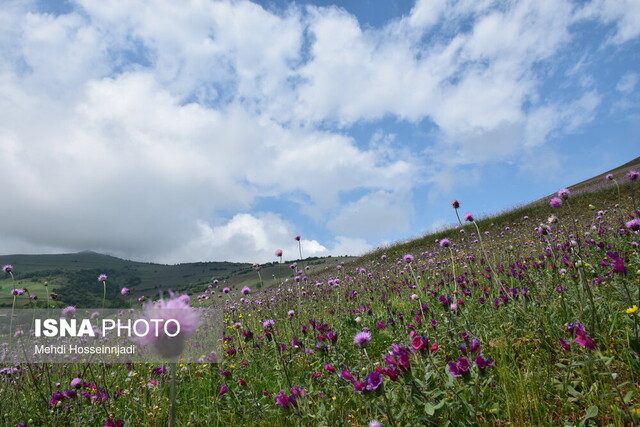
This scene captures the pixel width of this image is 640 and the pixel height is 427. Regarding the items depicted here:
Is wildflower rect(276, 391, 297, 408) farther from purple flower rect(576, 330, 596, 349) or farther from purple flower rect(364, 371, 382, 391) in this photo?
purple flower rect(576, 330, 596, 349)

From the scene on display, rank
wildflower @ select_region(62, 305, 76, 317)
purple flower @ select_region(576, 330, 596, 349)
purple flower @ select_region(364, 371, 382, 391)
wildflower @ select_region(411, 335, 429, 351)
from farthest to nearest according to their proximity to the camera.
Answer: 1. wildflower @ select_region(62, 305, 76, 317)
2. wildflower @ select_region(411, 335, 429, 351)
3. purple flower @ select_region(576, 330, 596, 349)
4. purple flower @ select_region(364, 371, 382, 391)

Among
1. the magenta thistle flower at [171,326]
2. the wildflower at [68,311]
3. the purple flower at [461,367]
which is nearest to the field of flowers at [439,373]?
the purple flower at [461,367]

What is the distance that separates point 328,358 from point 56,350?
6.95m

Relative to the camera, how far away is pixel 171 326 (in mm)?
1686

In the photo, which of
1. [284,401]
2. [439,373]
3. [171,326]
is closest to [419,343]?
[439,373]

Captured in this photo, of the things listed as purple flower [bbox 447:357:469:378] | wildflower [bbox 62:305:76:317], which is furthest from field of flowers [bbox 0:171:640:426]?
wildflower [bbox 62:305:76:317]

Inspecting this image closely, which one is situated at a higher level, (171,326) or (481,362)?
(171,326)

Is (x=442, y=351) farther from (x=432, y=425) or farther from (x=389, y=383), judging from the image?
(x=432, y=425)

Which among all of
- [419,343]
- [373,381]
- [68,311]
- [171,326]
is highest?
[68,311]

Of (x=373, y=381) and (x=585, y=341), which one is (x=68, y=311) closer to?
(x=373, y=381)

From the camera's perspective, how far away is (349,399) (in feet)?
10.5

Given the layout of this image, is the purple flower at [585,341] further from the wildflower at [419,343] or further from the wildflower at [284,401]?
the wildflower at [284,401]

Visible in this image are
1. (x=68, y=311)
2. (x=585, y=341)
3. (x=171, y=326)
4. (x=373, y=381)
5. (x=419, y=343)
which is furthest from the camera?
(x=68, y=311)

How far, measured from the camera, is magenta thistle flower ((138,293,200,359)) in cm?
163
